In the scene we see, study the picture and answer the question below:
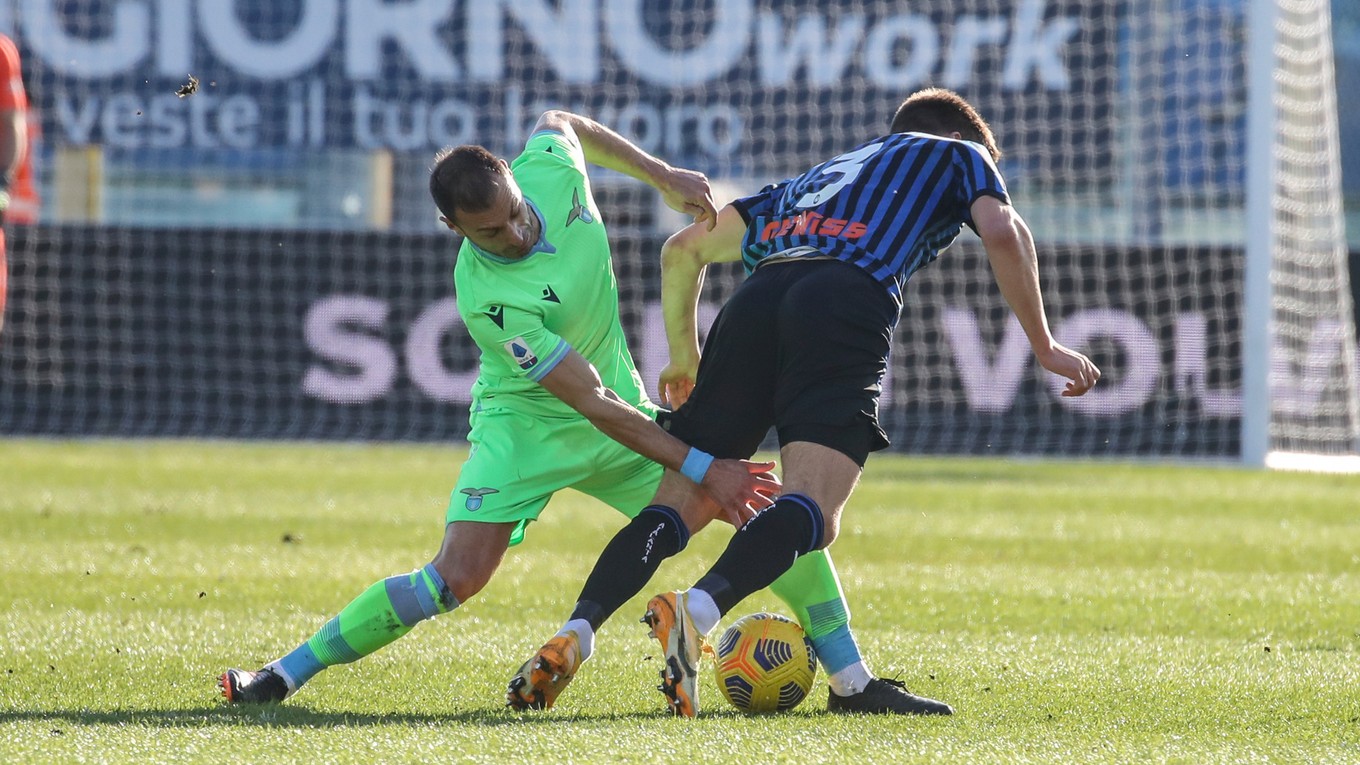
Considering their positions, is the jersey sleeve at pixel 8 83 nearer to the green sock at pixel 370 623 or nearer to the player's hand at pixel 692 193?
the player's hand at pixel 692 193

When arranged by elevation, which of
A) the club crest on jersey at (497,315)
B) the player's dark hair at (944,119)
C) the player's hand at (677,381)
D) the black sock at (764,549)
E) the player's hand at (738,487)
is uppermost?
the player's dark hair at (944,119)

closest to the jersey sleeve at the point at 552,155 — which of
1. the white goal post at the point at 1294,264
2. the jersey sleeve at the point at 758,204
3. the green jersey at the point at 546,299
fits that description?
the green jersey at the point at 546,299

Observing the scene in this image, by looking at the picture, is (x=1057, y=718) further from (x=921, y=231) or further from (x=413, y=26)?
(x=413, y=26)

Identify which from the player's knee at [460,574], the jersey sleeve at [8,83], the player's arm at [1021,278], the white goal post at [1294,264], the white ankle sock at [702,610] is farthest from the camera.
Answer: the white goal post at [1294,264]

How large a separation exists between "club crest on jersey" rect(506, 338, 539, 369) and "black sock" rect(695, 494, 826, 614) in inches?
24.6

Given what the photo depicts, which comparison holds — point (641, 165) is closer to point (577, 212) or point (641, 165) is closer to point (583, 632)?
point (577, 212)

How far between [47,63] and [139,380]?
299 centimetres

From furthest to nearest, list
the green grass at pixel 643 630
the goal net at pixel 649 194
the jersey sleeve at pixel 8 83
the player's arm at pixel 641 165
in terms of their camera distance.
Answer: the goal net at pixel 649 194
the jersey sleeve at pixel 8 83
the player's arm at pixel 641 165
the green grass at pixel 643 630

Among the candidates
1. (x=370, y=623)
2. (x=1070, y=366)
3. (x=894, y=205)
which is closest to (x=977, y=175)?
Answer: (x=894, y=205)

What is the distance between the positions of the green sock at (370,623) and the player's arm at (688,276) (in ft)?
2.86

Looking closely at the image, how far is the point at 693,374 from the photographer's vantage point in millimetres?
4426

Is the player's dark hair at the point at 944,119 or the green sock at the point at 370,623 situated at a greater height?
the player's dark hair at the point at 944,119

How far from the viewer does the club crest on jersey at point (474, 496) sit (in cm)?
397

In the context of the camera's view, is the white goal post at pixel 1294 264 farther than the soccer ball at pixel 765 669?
Yes
